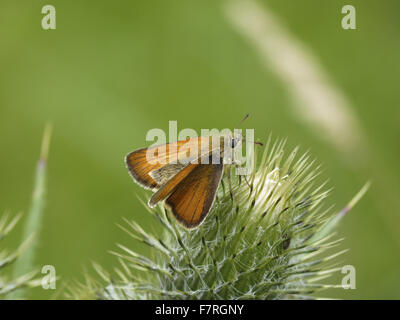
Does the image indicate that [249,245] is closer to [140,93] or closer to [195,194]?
[195,194]

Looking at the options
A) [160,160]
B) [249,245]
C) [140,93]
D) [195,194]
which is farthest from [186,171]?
[140,93]

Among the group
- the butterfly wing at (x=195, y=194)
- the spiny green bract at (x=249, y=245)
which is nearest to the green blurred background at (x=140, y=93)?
the spiny green bract at (x=249, y=245)

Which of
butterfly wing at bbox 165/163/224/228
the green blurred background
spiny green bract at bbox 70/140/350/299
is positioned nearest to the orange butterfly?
Answer: butterfly wing at bbox 165/163/224/228

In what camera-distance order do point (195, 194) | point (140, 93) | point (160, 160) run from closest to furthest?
point (195, 194)
point (160, 160)
point (140, 93)

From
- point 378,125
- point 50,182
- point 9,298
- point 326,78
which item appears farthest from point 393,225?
point 50,182

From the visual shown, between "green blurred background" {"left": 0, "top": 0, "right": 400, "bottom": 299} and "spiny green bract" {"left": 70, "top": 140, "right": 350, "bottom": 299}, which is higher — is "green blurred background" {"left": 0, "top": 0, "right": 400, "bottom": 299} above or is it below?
above

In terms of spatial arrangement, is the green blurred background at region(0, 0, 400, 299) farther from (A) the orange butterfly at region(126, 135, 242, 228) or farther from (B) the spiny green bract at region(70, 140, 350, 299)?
(A) the orange butterfly at region(126, 135, 242, 228)

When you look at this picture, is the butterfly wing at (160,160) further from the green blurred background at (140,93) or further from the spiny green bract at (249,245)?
the green blurred background at (140,93)
